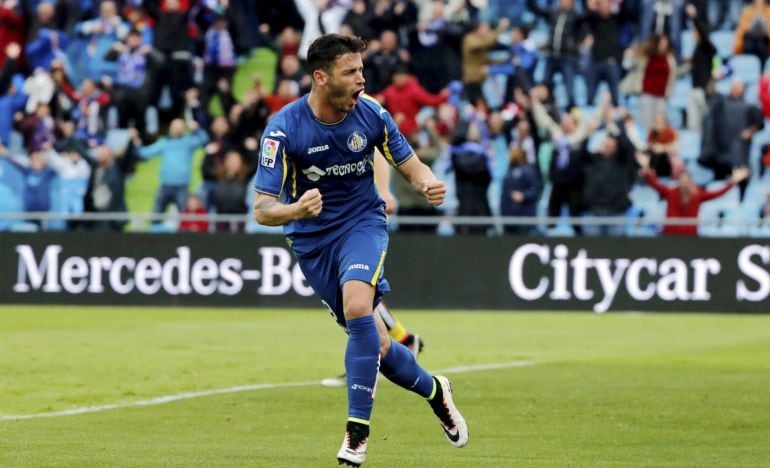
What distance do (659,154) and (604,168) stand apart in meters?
1.00

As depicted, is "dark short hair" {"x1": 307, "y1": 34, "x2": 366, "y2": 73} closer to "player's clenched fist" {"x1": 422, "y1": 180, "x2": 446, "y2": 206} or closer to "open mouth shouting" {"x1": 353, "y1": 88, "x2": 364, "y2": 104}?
"open mouth shouting" {"x1": 353, "y1": 88, "x2": 364, "y2": 104}

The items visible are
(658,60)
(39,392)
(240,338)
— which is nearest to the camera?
(39,392)

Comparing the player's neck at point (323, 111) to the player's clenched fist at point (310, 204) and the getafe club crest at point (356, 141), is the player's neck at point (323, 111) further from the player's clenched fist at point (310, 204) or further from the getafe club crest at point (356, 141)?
the player's clenched fist at point (310, 204)

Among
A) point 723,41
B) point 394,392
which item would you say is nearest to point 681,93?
point 723,41

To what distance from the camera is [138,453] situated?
9.30 metres

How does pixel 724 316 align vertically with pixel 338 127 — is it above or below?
below

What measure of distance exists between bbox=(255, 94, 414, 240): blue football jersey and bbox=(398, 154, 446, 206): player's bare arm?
55mm

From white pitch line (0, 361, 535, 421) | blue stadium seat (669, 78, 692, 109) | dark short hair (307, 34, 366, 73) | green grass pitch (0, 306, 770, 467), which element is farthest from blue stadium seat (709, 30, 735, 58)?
dark short hair (307, 34, 366, 73)

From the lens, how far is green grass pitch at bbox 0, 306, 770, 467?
9.50 m

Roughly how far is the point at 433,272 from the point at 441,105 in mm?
2716

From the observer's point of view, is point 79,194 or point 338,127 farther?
point 79,194

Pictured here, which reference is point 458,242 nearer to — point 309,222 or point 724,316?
point 724,316

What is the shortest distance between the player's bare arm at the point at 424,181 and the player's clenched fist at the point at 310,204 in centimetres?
67

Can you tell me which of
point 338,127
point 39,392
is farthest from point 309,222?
point 39,392
